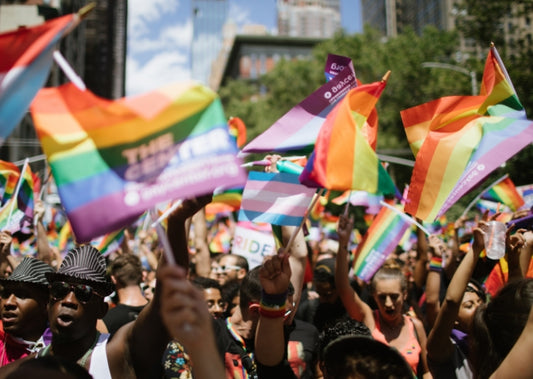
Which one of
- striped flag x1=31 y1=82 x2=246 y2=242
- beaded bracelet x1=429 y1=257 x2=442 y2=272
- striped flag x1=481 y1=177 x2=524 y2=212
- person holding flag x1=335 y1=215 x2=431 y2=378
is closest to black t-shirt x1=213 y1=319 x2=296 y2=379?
person holding flag x1=335 y1=215 x2=431 y2=378

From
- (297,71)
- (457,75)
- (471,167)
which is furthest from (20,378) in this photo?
(297,71)

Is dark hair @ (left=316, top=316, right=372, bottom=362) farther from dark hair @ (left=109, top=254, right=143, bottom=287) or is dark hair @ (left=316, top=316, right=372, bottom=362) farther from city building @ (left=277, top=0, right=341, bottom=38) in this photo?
city building @ (left=277, top=0, right=341, bottom=38)

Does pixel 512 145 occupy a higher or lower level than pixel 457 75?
higher

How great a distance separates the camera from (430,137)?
332 centimetres

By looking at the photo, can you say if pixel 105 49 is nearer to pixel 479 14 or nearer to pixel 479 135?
pixel 479 14

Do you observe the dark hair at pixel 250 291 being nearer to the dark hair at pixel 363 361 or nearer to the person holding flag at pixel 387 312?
the person holding flag at pixel 387 312

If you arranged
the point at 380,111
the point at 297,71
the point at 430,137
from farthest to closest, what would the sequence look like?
the point at 297,71, the point at 380,111, the point at 430,137

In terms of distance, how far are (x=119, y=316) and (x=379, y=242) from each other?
2295mm

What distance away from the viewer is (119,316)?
4.02 m

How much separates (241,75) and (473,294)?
70207 millimetres

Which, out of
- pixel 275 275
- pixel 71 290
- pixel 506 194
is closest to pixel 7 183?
pixel 71 290

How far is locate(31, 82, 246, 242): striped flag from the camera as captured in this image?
6.40ft

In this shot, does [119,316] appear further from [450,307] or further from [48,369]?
[450,307]

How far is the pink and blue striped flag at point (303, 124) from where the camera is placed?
288 cm
